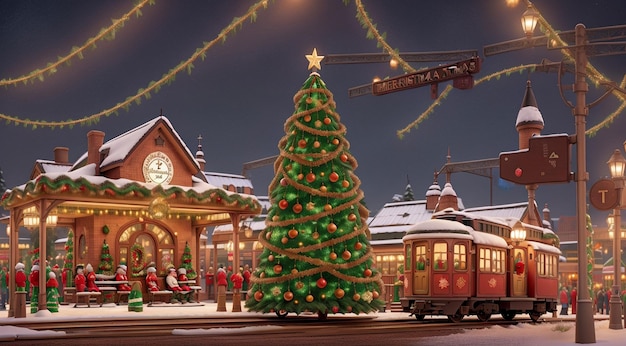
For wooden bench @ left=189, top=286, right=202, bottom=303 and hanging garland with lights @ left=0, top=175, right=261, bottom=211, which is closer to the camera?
hanging garland with lights @ left=0, top=175, right=261, bottom=211

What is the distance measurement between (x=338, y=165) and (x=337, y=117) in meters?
1.44

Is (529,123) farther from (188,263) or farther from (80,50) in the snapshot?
(80,50)

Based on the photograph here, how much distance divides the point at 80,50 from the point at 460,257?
494 inches

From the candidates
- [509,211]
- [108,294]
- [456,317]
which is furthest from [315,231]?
[509,211]

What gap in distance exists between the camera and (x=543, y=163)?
17609 mm

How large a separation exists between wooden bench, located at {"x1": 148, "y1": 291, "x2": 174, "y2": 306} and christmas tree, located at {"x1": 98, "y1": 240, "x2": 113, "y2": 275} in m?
1.87

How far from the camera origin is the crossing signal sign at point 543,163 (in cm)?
1748

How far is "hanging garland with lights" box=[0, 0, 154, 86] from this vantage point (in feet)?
60.8

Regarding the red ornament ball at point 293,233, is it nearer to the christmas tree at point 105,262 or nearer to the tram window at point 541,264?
the tram window at point 541,264

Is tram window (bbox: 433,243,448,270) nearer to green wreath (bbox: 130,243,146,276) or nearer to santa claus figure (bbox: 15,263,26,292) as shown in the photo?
santa claus figure (bbox: 15,263,26,292)

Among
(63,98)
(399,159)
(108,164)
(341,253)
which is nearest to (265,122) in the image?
(399,159)

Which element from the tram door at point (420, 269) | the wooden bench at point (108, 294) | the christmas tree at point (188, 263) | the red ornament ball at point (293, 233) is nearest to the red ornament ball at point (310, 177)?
the red ornament ball at point (293, 233)

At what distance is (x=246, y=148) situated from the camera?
170m

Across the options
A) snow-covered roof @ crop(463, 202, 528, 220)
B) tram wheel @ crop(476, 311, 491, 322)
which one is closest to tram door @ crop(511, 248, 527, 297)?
tram wheel @ crop(476, 311, 491, 322)
